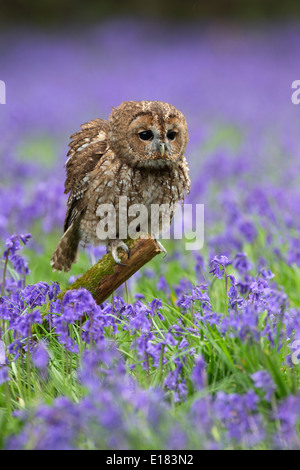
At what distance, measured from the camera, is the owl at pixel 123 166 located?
3.72 meters

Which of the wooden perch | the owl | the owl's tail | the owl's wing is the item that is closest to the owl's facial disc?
the owl

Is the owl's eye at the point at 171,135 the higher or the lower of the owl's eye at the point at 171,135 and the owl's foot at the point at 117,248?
the higher

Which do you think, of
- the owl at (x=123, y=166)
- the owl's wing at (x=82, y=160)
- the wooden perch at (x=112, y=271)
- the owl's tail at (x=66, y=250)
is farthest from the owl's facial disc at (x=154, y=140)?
the owl's tail at (x=66, y=250)

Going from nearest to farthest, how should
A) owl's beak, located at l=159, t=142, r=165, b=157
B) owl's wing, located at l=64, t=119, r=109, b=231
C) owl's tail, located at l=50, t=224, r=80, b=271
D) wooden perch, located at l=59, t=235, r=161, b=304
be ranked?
wooden perch, located at l=59, t=235, r=161, b=304
owl's beak, located at l=159, t=142, r=165, b=157
owl's wing, located at l=64, t=119, r=109, b=231
owl's tail, located at l=50, t=224, r=80, b=271

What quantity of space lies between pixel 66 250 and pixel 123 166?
29.7 inches

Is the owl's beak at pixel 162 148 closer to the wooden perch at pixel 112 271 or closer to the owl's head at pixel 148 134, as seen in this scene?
the owl's head at pixel 148 134

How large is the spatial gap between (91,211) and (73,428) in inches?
72.8

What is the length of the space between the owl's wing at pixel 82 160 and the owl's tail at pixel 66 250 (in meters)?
0.07

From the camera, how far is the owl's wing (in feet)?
13.5

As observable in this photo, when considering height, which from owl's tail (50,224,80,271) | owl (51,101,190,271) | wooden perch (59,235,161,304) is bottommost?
wooden perch (59,235,161,304)

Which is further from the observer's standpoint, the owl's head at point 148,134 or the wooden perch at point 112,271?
the owl's head at point 148,134

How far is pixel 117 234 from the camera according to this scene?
399cm

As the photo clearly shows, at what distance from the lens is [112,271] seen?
3.43m

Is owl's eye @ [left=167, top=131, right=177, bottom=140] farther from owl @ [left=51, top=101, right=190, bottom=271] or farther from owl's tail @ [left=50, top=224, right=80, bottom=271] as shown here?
owl's tail @ [left=50, top=224, right=80, bottom=271]
